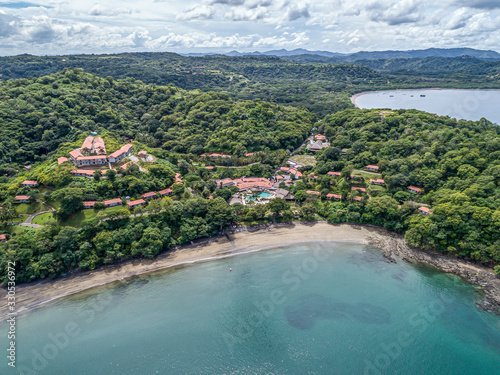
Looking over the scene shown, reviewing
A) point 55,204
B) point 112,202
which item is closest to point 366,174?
point 112,202

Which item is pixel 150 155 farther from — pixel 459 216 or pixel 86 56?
pixel 86 56

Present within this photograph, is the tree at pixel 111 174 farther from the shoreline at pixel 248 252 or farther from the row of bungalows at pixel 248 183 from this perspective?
the row of bungalows at pixel 248 183

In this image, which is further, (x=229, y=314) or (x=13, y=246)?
(x=13, y=246)

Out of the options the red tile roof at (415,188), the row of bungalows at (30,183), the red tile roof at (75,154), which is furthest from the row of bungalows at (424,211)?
the row of bungalows at (30,183)

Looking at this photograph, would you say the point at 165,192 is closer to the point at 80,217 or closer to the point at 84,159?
the point at 80,217

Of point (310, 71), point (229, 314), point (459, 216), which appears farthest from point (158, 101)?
point (310, 71)

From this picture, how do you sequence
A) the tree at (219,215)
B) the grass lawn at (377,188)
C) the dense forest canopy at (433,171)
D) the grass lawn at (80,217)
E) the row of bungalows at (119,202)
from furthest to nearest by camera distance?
1. the grass lawn at (377,188)
2. the tree at (219,215)
3. the row of bungalows at (119,202)
4. the grass lawn at (80,217)
5. the dense forest canopy at (433,171)
